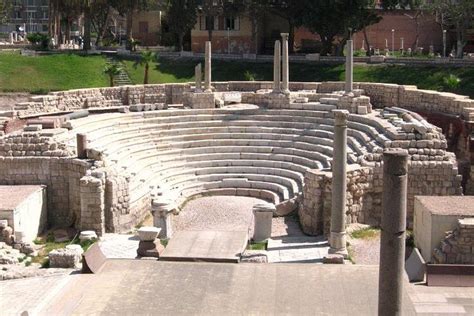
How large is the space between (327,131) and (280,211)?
5.97 meters

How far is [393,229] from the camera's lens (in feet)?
36.2

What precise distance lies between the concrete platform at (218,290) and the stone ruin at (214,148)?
585 cm

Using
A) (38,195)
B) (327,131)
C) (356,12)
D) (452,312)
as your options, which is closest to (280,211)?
(327,131)

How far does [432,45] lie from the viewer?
221 ft

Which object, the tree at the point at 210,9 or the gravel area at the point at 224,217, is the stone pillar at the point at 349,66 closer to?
the gravel area at the point at 224,217

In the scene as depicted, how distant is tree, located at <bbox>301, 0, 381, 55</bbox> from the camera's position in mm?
53000

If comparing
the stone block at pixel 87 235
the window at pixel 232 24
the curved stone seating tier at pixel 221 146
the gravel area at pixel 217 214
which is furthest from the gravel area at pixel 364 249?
the window at pixel 232 24

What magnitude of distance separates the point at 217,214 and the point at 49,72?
33.7m

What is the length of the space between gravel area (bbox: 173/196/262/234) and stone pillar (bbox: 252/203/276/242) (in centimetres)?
136

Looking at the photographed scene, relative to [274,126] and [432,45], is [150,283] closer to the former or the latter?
[274,126]

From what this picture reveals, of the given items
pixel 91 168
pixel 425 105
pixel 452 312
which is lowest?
pixel 452 312

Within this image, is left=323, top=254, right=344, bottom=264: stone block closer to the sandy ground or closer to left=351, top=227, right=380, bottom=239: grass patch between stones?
left=351, top=227, right=380, bottom=239: grass patch between stones

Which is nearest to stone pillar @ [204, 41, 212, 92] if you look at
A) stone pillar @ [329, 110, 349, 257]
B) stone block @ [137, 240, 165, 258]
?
stone pillar @ [329, 110, 349, 257]

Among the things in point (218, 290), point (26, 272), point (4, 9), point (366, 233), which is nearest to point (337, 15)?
point (366, 233)
